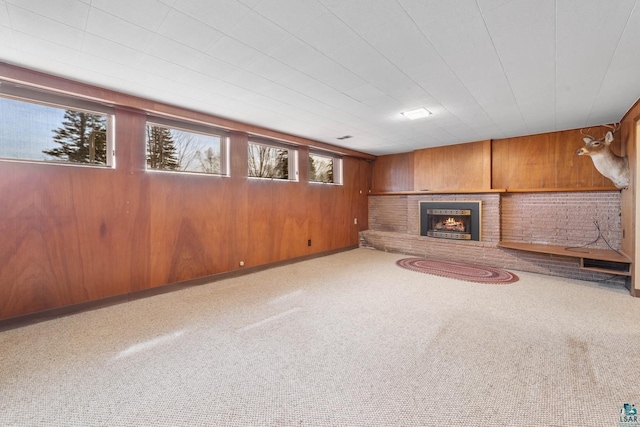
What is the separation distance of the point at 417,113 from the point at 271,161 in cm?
261

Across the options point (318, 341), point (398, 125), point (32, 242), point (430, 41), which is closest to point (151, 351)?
point (318, 341)

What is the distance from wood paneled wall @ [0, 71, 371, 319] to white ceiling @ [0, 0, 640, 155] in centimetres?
90

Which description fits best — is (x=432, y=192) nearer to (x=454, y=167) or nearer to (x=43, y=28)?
(x=454, y=167)

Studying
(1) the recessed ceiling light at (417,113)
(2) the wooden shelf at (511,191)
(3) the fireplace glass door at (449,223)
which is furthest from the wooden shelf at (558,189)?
(1) the recessed ceiling light at (417,113)

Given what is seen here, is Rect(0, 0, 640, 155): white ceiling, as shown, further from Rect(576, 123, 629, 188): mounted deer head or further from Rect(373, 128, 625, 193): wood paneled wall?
Rect(373, 128, 625, 193): wood paneled wall

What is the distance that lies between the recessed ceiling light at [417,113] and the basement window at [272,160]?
235cm

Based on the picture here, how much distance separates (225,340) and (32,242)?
2.23 meters

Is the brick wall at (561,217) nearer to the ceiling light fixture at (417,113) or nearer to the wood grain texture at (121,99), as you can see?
the ceiling light fixture at (417,113)

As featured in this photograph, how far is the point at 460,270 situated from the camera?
188 inches

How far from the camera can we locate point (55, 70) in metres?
2.54

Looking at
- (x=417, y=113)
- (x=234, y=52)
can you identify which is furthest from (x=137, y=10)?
(x=417, y=113)

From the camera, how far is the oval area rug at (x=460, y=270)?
4.21 m

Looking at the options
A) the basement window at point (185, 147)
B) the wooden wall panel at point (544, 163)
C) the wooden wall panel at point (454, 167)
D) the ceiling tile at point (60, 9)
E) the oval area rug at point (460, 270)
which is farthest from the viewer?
the wooden wall panel at point (454, 167)

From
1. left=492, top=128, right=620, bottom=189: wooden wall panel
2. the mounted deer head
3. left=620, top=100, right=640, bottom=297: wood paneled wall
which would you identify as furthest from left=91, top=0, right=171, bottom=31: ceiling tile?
left=492, top=128, right=620, bottom=189: wooden wall panel
